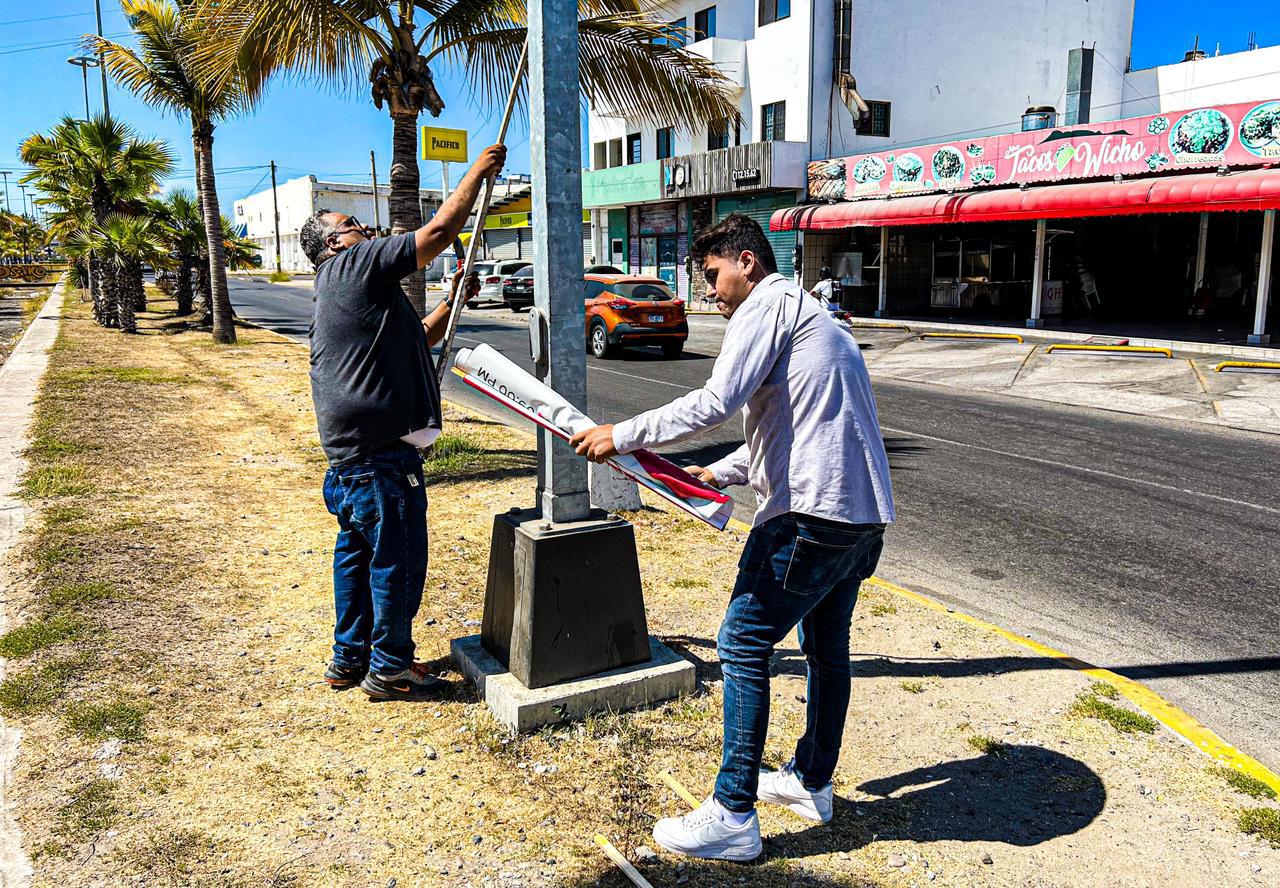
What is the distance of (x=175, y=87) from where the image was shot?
61.9 feet

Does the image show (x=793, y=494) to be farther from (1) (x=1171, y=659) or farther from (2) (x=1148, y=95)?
(2) (x=1148, y=95)

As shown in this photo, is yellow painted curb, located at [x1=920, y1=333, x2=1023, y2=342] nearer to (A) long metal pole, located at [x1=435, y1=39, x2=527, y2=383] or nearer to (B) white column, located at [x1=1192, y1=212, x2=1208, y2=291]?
(B) white column, located at [x1=1192, y1=212, x2=1208, y2=291]

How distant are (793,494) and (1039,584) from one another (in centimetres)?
347

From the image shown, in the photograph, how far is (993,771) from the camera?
343cm

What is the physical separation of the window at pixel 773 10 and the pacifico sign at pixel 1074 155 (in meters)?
6.00

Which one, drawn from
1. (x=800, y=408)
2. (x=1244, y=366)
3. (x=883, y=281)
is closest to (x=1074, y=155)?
(x=883, y=281)

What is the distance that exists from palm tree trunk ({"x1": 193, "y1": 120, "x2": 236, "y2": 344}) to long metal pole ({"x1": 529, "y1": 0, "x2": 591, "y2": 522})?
1770cm

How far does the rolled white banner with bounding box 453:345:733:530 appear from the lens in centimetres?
310

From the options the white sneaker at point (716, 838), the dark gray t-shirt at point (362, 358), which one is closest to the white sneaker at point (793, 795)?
the white sneaker at point (716, 838)

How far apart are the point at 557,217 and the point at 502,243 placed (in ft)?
182

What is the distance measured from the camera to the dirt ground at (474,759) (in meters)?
2.87

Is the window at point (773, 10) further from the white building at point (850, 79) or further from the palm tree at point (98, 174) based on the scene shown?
the palm tree at point (98, 174)

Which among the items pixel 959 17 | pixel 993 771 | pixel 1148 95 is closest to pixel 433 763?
pixel 993 771

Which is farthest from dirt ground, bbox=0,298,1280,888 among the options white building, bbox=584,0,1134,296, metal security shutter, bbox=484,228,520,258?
metal security shutter, bbox=484,228,520,258
